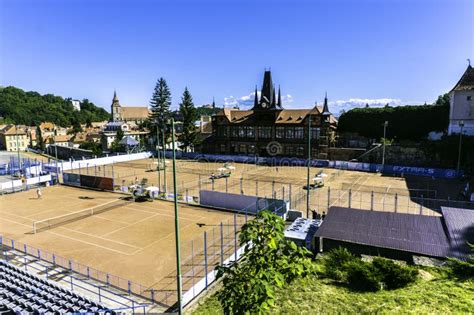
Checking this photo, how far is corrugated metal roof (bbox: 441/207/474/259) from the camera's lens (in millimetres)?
13983

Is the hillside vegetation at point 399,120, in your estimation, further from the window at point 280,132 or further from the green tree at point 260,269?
the green tree at point 260,269

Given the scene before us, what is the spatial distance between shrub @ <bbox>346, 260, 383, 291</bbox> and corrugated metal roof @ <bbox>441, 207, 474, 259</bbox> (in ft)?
15.4

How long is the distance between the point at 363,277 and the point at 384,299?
152 centimetres

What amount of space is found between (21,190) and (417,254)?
42.4 m

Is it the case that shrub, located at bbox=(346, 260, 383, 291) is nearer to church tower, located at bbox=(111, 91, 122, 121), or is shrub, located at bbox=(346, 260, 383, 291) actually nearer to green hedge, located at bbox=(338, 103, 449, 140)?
green hedge, located at bbox=(338, 103, 449, 140)

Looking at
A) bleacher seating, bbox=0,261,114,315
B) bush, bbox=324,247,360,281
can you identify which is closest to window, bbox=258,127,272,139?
bush, bbox=324,247,360,281

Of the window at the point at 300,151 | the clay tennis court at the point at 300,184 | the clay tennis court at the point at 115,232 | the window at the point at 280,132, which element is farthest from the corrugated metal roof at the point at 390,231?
the window at the point at 280,132

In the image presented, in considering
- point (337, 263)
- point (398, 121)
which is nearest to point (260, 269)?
point (337, 263)

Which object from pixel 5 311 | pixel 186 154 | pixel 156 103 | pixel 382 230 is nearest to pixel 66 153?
pixel 156 103

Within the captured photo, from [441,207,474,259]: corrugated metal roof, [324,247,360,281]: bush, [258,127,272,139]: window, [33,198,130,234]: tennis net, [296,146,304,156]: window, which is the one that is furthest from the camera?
[258,127,272,139]: window

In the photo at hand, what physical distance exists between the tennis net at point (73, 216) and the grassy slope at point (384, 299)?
63.4 feet

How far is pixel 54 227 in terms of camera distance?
A: 992 inches

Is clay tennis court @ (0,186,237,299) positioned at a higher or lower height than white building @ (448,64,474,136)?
lower

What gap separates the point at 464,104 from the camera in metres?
47.1
